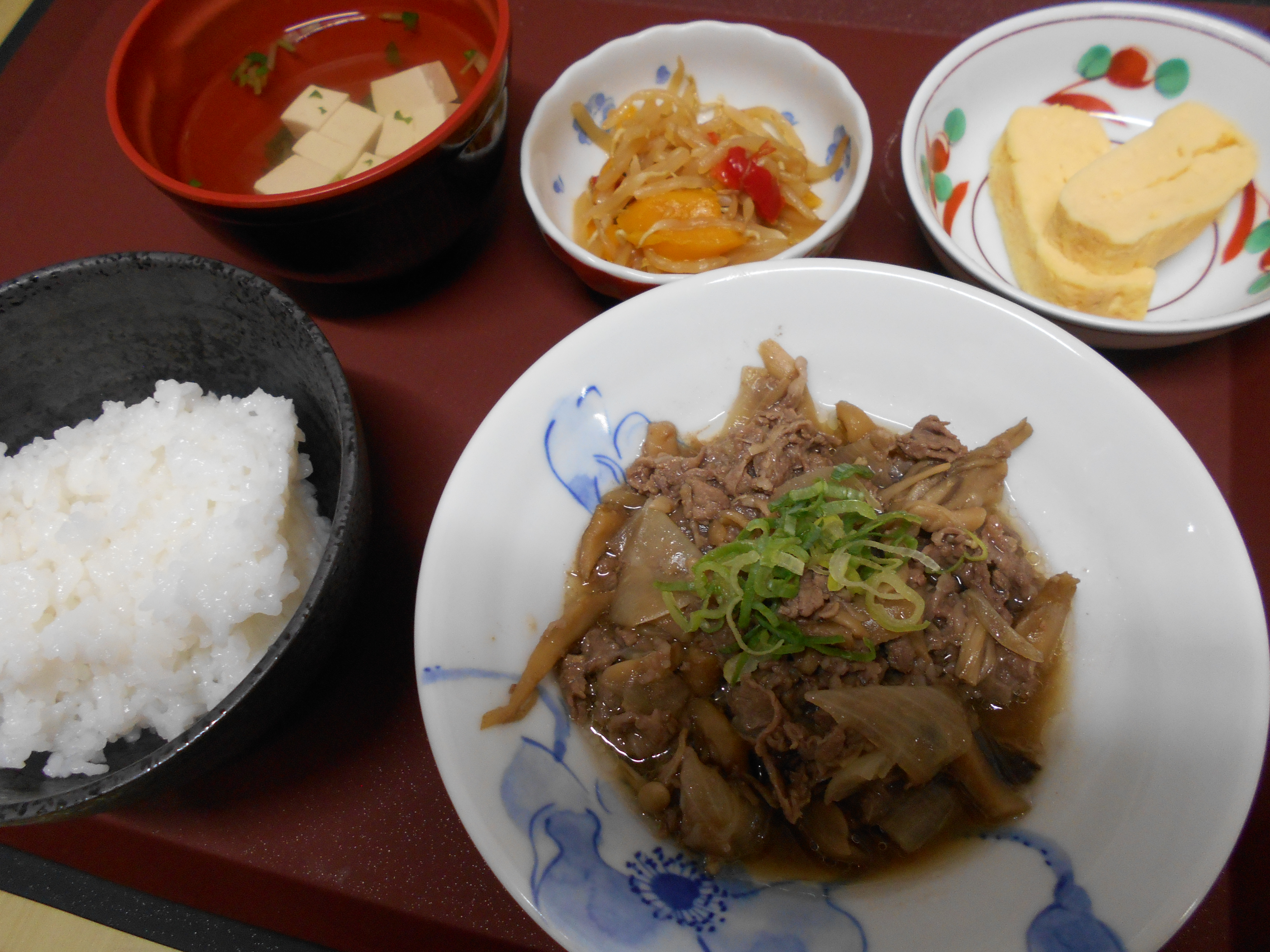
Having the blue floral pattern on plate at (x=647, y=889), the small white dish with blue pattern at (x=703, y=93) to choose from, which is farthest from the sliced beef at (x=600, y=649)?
the small white dish with blue pattern at (x=703, y=93)

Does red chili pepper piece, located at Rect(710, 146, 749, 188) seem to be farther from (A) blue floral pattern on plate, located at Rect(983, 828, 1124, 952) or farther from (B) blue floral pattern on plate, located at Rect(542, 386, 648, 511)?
(A) blue floral pattern on plate, located at Rect(983, 828, 1124, 952)

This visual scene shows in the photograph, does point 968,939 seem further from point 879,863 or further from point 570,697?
point 570,697

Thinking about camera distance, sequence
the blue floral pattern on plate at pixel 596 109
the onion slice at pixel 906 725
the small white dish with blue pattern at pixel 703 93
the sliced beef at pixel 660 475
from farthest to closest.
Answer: the blue floral pattern on plate at pixel 596 109 < the small white dish with blue pattern at pixel 703 93 < the sliced beef at pixel 660 475 < the onion slice at pixel 906 725

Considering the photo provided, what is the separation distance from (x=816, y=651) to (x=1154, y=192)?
1.58m

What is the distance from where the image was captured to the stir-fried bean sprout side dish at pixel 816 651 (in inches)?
53.5

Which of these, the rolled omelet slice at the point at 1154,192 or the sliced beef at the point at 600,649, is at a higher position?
the rolled omelet slice at the point at 1154,192

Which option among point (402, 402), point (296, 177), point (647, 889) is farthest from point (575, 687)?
point (296, 177)

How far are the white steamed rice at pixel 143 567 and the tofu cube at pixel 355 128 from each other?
32.7 inches

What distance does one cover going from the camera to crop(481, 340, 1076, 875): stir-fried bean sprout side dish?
4.46ft

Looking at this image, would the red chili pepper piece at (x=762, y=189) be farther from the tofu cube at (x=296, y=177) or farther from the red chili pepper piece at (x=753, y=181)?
the tofu cube at (x=296, y=177)

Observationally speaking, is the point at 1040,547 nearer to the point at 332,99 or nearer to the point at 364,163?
the point at 364,163

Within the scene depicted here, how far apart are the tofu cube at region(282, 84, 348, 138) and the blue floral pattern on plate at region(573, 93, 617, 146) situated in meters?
0.68

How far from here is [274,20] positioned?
2.15 m

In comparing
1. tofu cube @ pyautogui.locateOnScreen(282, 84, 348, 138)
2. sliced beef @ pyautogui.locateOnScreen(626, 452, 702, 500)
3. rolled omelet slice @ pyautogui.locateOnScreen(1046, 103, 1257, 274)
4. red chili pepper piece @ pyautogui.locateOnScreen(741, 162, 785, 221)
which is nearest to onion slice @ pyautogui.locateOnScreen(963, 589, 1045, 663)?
sliced beef @ pyautogui.locateOnScreen(626, 452, 702, 500)
